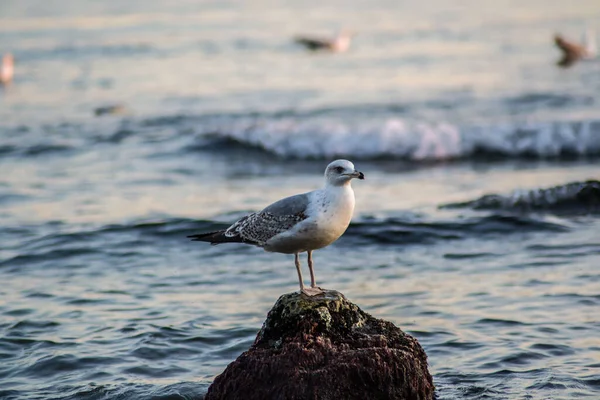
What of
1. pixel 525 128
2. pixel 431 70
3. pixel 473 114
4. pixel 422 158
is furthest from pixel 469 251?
pixel 431 70

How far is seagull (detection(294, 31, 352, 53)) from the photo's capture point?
23438mm

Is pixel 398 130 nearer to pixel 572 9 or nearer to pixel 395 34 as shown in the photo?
pixel 395 34

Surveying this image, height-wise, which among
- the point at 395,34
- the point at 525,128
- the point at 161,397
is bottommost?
the point at 161,397

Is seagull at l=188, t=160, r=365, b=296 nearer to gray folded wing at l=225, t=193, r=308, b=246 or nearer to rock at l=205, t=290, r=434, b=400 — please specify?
gray folded wing at l=225, t=193, r=308, b=246

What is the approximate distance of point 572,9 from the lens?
29.1 metres

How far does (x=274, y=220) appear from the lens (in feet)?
20.1

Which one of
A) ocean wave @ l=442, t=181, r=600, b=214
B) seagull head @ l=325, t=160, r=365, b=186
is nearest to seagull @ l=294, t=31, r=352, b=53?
ocean wave @ l=442, t=181, r=600, b=214

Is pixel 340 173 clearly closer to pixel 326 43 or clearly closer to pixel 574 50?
pixel 574 50

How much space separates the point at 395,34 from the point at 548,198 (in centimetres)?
1516

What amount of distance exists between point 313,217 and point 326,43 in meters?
17.9

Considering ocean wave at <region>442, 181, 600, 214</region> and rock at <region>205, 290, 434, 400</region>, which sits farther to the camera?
ocean wave at <region>442, 181, 600, 214</region>

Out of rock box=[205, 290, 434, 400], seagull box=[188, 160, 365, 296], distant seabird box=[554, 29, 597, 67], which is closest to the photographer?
rock box=[205, 290, 434, 400]

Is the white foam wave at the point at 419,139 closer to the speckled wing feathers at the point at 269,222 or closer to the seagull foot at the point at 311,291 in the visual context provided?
the speckled wing feathers at the point at 269,222

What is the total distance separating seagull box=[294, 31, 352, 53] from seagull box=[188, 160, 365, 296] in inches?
690
